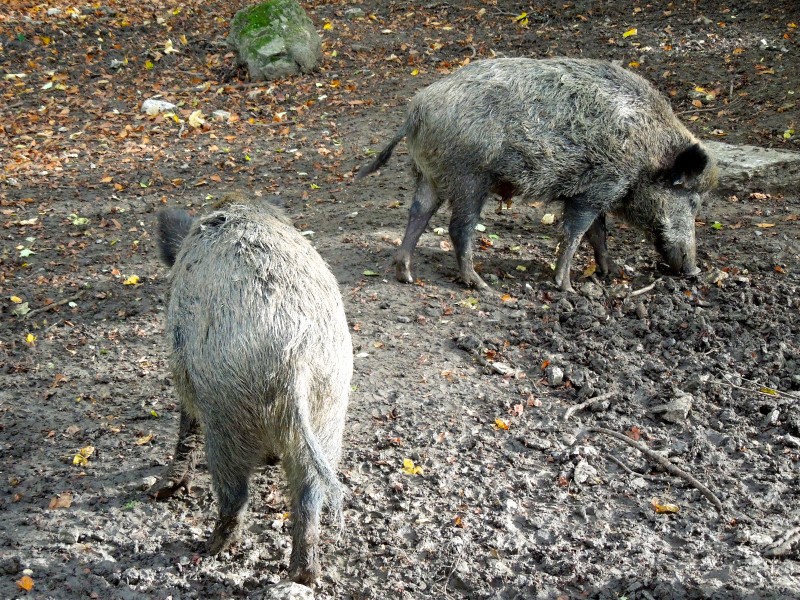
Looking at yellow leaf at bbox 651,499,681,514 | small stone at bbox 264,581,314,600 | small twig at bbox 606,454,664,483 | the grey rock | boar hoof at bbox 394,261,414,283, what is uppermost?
the grey rock

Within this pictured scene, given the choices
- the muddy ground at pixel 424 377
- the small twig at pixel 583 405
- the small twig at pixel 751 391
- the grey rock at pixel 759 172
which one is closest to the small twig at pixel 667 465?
the muddy ground at pixel 424 377

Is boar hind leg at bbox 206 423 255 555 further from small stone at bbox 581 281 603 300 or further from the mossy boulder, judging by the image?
the mossy boulder

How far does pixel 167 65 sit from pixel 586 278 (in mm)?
6722

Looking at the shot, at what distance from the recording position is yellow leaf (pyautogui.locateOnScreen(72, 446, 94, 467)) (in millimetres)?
3929

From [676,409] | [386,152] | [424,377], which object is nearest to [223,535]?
[424,377]

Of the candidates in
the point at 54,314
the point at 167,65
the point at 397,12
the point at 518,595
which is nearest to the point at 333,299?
the point at 518,595

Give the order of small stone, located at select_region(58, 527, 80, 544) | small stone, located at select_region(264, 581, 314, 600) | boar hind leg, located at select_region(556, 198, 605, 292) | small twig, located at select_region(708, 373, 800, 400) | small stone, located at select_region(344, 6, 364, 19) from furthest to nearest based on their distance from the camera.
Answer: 1. small stone, located at select_region(344, 6, 364, 19)
2. boar hind leg, located at select_region(556, 198, 605, 292)
3. small twig, located at select_region(708, 373, 800, 400)
4. small stone, located at select_region(58, 527, 80, 544)
5. small stone, located at select_region(264, 581, 314, 600)

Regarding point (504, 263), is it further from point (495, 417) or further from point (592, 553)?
point (592, 553)

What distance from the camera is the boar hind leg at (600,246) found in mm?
5941

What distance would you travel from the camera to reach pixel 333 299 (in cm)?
332

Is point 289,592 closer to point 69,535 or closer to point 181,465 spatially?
point 181,465

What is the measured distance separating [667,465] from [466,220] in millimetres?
2216

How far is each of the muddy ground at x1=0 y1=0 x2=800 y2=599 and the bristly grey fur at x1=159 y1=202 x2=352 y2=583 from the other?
43 cm

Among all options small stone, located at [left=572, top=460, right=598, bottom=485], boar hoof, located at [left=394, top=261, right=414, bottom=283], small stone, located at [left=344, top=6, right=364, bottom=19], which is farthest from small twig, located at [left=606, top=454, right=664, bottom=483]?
small stone, located at [left=344, top=6, right=364, bottom=19]
